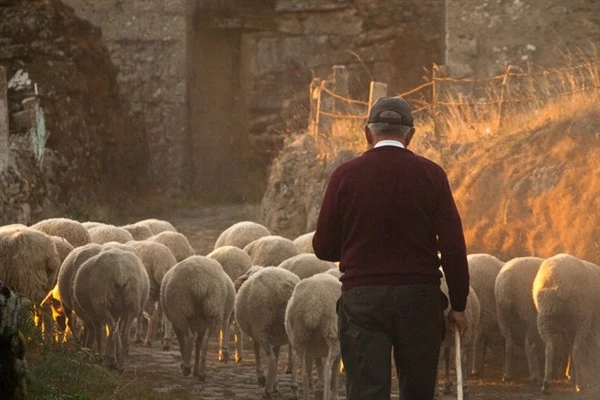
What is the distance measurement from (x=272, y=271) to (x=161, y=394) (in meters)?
1.52

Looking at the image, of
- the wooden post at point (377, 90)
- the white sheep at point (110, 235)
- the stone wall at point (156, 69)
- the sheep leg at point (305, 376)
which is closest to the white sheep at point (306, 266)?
the sheep leg at point (305, 376)

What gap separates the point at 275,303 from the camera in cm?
1098

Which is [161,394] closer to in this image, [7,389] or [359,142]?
[7,389]

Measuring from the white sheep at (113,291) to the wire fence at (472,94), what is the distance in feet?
21.2

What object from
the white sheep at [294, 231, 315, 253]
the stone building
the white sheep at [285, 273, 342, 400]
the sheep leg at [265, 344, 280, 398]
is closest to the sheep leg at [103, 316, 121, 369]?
the sheep leg at [265, 344, 280, 398]

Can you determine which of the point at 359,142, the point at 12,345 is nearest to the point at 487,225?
the point at 359,142

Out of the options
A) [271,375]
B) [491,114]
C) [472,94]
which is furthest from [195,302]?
[472,94]

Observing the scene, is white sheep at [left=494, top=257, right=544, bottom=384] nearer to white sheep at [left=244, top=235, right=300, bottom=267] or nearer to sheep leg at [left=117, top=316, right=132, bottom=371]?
white sheep at [left=244, top=235, right=300, bottom=267]

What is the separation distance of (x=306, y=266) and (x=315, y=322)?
2392mm

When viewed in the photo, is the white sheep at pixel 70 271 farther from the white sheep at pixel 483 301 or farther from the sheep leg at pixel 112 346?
the white sheep at pixel 483 301

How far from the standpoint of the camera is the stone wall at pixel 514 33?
21359 millimetres

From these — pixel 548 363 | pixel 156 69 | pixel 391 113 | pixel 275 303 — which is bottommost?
pixel 548 363

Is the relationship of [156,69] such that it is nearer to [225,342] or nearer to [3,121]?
[3,121]

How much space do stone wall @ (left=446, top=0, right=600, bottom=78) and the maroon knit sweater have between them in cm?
1512
